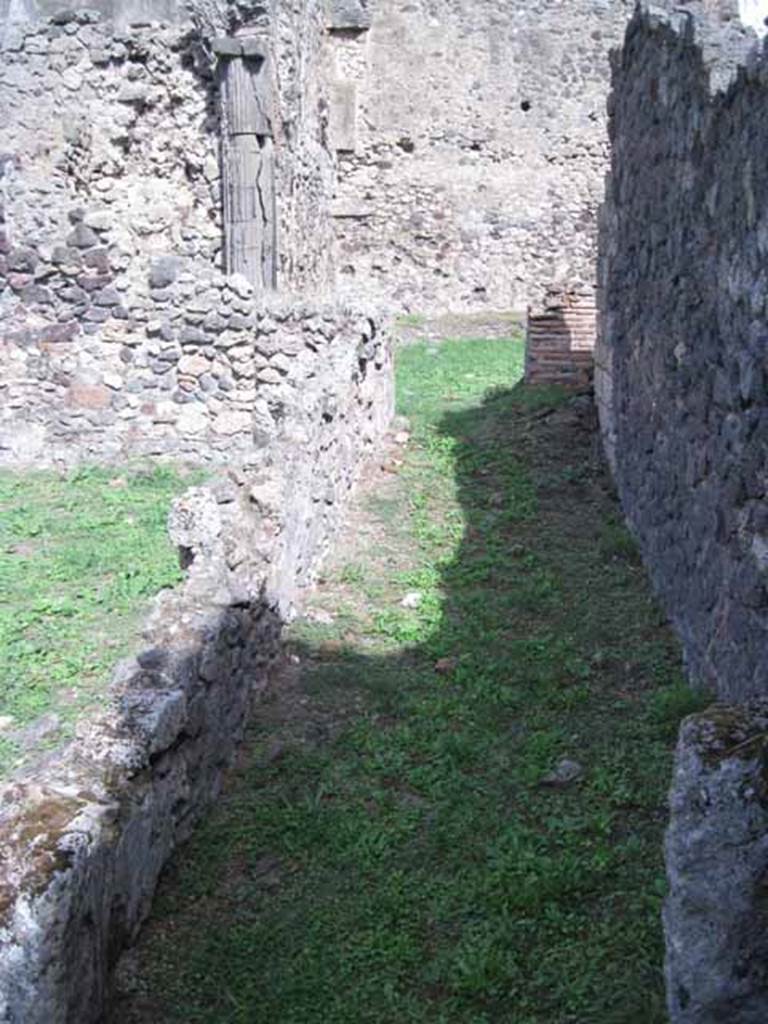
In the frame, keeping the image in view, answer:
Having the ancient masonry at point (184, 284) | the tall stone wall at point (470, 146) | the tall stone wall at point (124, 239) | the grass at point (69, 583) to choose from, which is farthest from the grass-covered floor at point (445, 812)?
the tall stone wall at point (470, 146)

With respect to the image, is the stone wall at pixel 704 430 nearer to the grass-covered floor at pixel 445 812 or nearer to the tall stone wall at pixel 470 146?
the grass-covered floor at pixel 445 812

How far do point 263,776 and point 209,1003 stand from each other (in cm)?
128

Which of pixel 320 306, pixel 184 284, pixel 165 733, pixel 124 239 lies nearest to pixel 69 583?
pixel 165 733

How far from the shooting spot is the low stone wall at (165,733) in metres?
2.80

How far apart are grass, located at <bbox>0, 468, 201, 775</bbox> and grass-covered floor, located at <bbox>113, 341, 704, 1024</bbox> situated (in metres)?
0.89

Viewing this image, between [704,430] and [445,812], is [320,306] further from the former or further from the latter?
[445,812]

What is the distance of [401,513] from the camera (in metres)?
7.71

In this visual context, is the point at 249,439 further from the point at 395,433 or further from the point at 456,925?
the point at 456,925

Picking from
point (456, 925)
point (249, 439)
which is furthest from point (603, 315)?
point (456, 925)

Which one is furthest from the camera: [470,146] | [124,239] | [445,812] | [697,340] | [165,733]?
[470,146]

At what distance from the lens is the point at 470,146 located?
59.0ft

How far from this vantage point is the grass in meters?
5.12

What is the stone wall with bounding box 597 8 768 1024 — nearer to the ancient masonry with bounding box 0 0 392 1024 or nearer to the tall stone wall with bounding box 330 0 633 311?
the ancient masonry with bounding box 0 0 392 1024

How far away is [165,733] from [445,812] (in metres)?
1.05
